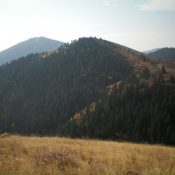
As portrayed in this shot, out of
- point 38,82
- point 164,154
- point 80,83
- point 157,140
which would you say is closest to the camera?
point 164,154

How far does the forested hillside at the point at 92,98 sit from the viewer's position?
276ft

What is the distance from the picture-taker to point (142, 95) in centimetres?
9475

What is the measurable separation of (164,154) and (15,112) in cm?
15408

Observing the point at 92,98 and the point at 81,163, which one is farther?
the point at 92,98

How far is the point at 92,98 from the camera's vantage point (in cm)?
14062

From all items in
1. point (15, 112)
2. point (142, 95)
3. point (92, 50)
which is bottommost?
point (15, 112)

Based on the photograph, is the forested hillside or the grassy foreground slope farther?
the forested hillside

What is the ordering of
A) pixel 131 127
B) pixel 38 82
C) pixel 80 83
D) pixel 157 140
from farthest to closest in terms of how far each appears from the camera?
pixel 38 82, pixel 80 83, pixel 131 127, pixel 157 140

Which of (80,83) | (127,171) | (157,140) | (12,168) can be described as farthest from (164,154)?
(80,83)

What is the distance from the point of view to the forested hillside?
8412 cm

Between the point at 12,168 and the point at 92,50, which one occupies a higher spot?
the point at 92,50

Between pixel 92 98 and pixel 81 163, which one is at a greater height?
pixel 81 163

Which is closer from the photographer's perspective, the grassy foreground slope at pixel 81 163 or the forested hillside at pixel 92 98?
the grassy foreground slope at pixel 81 163

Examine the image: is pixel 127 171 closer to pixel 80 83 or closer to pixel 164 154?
pixel 164 154
